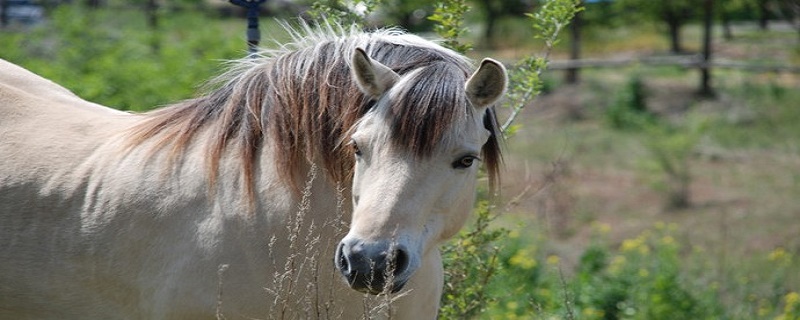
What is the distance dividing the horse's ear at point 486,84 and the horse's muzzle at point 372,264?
21.5 inches

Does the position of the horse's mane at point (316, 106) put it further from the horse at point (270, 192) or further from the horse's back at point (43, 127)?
the horse's back at point (43, 127)

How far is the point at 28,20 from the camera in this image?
15.5 m

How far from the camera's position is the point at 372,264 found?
9.43 feet

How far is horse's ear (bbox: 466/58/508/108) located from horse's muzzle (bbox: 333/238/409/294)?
546 millimetres

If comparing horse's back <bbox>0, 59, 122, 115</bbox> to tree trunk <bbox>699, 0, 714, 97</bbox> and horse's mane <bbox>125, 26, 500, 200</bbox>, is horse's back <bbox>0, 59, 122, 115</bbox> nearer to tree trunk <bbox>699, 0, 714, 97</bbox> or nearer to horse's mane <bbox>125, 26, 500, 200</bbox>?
horse's mane <bbox>125, 26, 500, 200</bbox>

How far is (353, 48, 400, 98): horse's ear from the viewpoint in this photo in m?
3.18

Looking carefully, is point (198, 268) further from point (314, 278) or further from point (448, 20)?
point (448, 20)

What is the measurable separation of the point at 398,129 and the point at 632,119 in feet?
45.8

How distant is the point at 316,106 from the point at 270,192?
12.3 inches

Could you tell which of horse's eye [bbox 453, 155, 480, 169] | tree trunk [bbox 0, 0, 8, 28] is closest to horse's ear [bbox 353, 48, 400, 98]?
horse's eye [bbox 453, 155, 480, 169]

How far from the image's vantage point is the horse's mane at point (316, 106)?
315 centimetres

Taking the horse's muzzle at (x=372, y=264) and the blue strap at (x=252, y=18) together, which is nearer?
the horse's muzzle at (x=372, y=264)

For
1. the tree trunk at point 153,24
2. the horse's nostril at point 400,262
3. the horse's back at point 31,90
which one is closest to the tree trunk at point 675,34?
the tree trunk at point 153,24

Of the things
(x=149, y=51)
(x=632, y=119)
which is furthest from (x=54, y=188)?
(x=632, y=119)
